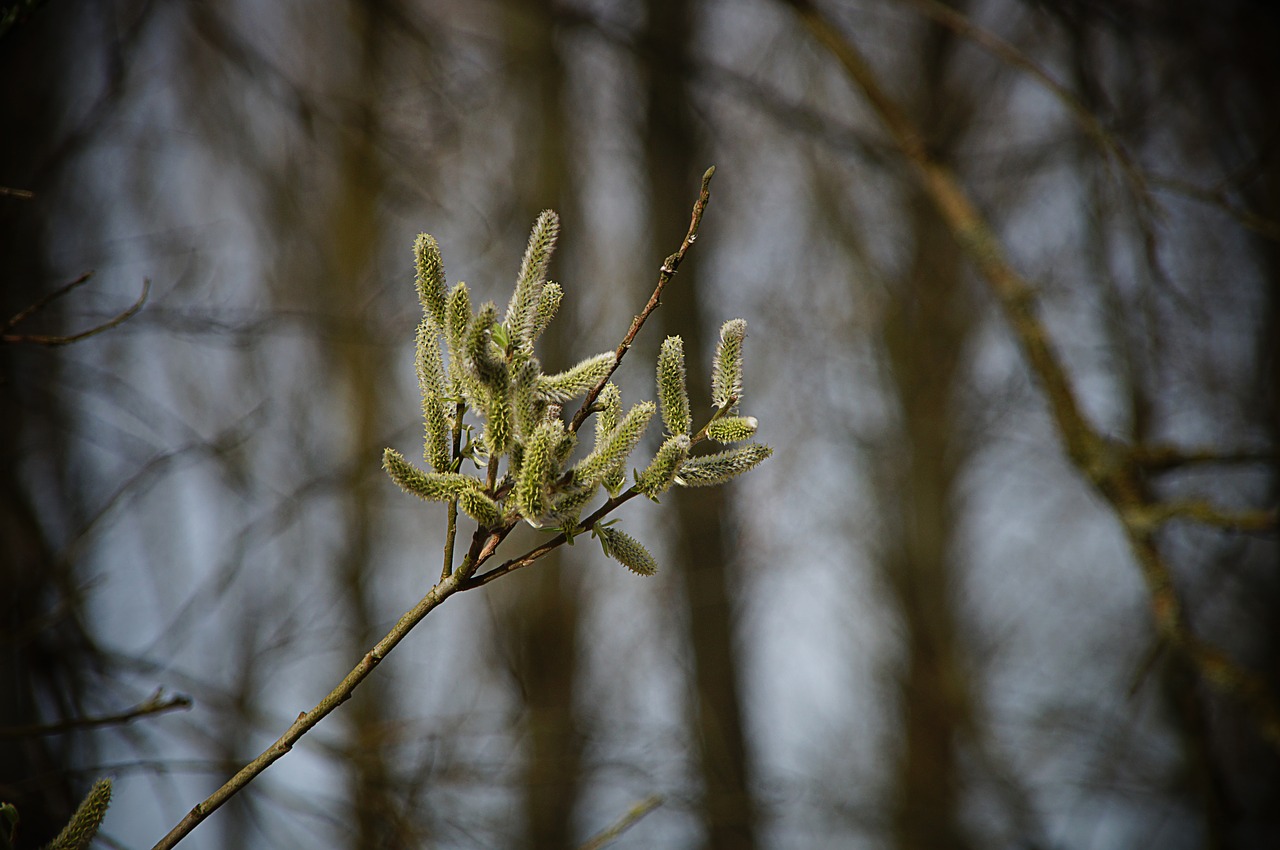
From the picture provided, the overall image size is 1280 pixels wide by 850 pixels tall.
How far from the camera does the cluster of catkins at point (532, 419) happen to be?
82 cm

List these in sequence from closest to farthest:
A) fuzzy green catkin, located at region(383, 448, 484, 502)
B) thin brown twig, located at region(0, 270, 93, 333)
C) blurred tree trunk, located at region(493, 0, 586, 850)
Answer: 1. fuzzy green catkin, located at region(383, 448, 484, 502)
2. thin brown twig, located at region(0, 270, 93, 333)
3. blurred tree trunk, located at region(493, 0, 586, 850)

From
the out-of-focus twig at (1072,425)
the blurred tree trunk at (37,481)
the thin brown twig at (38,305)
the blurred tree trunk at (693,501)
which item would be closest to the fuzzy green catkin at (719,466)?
the thin brown twig at (38,305)

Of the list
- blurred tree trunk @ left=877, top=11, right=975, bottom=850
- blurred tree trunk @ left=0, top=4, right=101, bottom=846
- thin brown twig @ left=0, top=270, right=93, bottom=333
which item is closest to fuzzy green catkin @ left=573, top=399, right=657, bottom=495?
thin brown twig @ left=0, top=270, right=93, bottom=333

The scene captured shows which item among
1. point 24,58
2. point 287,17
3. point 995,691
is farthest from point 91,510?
point 995,691

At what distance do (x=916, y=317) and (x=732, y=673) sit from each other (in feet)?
10.8

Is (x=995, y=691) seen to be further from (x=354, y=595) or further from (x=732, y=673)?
(x=354, y=595)

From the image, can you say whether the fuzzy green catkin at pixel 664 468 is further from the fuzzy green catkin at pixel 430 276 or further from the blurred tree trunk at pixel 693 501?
the blurred tree trunk at pixel 693 501

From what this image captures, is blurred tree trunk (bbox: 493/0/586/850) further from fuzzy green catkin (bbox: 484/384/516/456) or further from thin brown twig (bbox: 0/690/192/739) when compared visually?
fuzzy green catkin (bbox: 484/384/516/456)

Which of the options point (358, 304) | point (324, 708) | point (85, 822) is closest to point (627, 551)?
point (324, 708)

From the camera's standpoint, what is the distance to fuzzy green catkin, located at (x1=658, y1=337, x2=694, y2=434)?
2.89 feet

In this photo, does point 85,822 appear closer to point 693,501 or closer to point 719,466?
point 719,466

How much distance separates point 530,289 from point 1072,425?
189 cm

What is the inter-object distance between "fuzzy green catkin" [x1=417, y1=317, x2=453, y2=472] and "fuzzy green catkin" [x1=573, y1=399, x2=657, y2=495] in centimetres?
14

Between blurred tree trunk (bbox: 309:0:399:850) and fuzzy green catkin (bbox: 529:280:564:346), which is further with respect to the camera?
blurred tree trunk (bbox: 309:0:399:850)
